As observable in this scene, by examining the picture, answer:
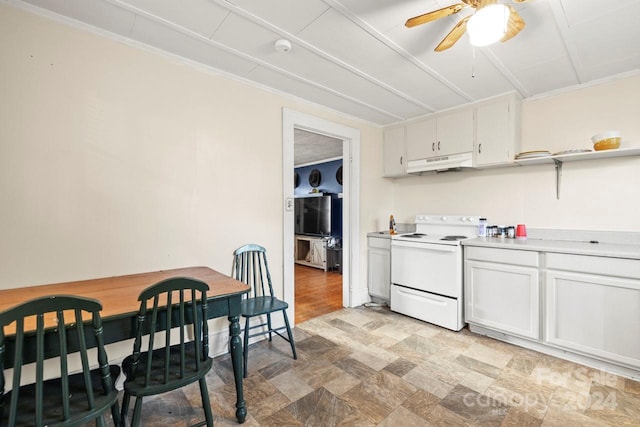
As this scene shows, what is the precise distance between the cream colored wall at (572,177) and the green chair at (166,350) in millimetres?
3063

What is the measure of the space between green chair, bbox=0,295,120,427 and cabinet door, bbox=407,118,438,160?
10.9 ft

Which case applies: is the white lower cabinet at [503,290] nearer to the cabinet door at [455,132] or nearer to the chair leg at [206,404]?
the cabinet door at [455,132]

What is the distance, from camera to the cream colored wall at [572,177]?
246 cm

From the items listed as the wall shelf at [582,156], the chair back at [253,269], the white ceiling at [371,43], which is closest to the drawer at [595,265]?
the wall shelf at [582,156]

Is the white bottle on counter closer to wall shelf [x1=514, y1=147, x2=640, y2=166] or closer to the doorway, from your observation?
wall shelf [x1=514, y1=147, x2=640, y2=166]

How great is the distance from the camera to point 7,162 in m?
1.67

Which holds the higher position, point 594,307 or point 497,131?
point 497,131

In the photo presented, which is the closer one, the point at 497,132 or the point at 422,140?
the point at 497,132

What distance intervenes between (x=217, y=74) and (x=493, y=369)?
3178 mm

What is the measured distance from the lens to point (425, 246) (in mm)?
3047

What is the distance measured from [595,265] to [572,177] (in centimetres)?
96

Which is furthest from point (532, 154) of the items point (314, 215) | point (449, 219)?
point (314, 215)

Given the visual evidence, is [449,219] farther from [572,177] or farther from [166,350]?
[166,350]

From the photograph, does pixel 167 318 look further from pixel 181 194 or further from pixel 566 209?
pixel 566 209
